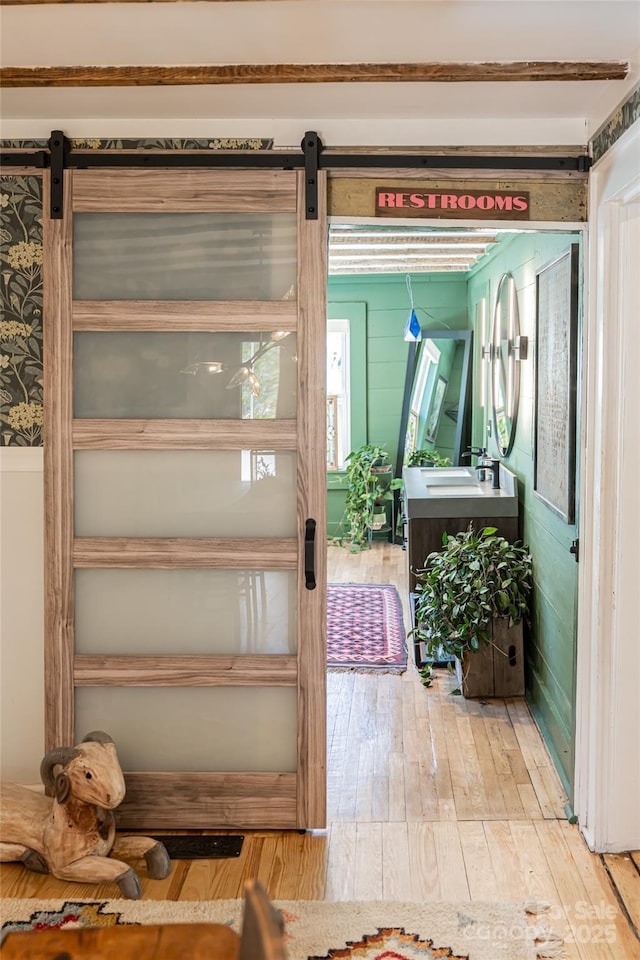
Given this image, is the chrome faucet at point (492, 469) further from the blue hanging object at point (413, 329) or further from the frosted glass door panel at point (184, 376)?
the frosted glass door panel at point (184, 376)

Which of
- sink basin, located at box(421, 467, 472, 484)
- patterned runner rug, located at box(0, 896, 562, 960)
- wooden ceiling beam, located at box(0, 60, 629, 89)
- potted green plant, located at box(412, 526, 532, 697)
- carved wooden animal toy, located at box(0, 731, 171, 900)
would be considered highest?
wooden ceiling beam, located at box(0, 60, 629, 89)

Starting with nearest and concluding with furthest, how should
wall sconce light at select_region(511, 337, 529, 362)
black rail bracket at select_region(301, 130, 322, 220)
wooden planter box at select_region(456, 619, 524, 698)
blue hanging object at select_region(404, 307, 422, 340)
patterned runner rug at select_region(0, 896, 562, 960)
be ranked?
1. patterned runner rug at select_region(0, 896, 562, 960)
2. black rail bracket at select_region(301, 130, 322, 220)
3. wooden planter box at select_region(456, 619, 524, 698)
4. wall sconce light at select_region(511, 337, 529, 362)
5. blue hanging object at select_region(404, 307, 422, 340)

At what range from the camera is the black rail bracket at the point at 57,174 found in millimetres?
3236

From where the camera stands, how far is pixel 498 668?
479 centimetres

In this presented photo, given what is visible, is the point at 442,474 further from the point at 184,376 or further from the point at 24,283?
the point at 24,283

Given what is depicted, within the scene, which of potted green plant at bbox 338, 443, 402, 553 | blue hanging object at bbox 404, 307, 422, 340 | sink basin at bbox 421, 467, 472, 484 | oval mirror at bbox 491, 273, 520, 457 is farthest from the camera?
potted green plant at bbox 338, 443, 402, 553

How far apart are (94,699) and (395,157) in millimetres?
2226

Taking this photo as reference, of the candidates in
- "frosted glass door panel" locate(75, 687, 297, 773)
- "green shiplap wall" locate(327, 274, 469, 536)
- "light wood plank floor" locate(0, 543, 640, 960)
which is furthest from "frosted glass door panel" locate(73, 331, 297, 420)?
"green shiplap wall" locate(327, 274, 469, 536)

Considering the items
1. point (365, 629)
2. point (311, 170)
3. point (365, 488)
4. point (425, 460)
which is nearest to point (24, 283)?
point (311, 170)

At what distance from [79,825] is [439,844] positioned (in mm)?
1245

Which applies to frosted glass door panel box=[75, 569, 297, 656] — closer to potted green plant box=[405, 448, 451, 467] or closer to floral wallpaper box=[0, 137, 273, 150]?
floral wallpaper box=[0, 137, 273, 150]

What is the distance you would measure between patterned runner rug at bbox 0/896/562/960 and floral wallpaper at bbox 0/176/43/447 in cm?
158

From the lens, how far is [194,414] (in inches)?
132

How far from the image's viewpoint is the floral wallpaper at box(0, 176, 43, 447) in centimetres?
332
